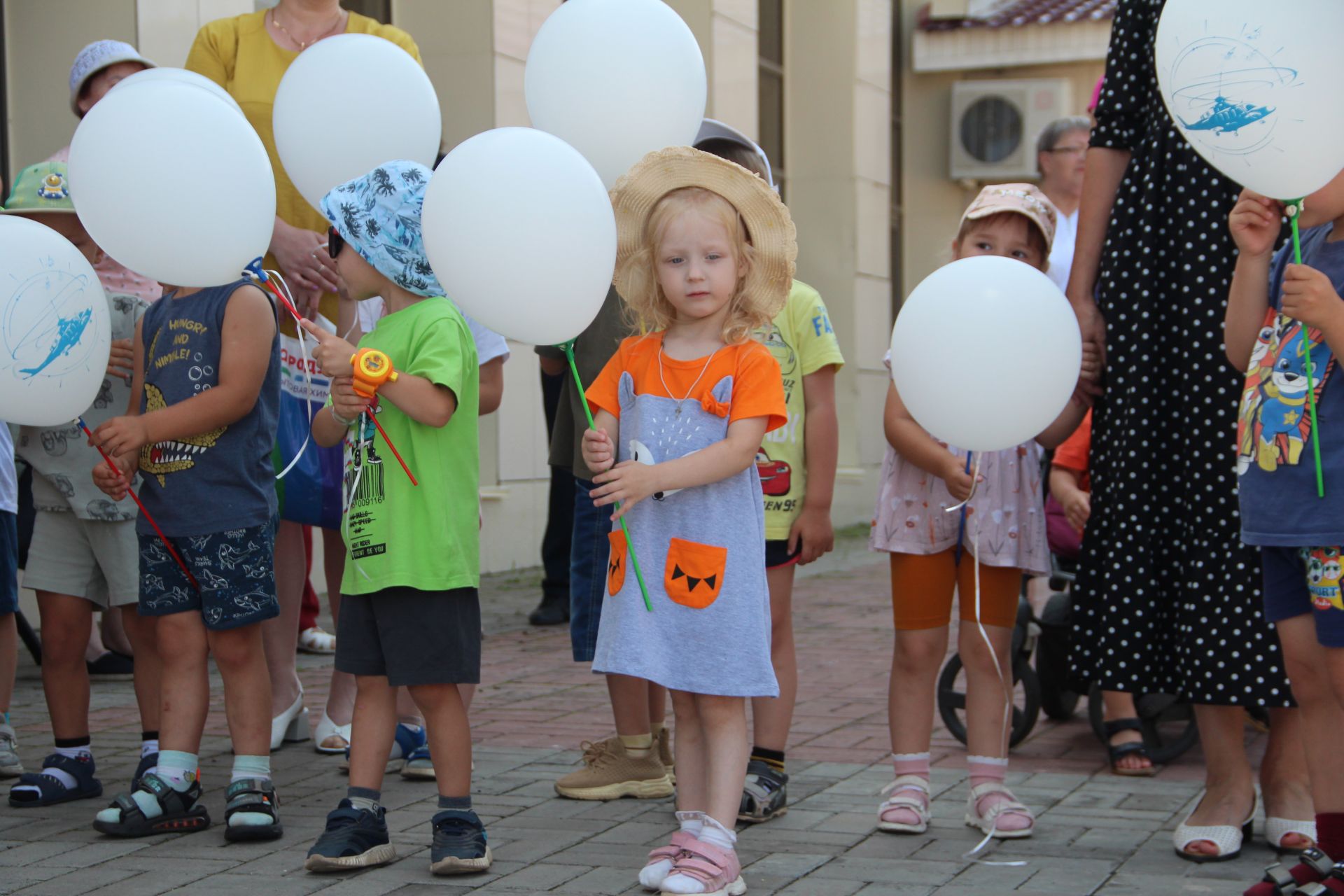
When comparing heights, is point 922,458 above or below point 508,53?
below

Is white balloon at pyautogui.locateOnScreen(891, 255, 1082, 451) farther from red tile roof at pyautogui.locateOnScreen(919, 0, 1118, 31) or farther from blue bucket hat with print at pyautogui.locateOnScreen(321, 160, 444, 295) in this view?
red tile roof at pyautogui.locateOnScreen(919, 0, 1118, 31)

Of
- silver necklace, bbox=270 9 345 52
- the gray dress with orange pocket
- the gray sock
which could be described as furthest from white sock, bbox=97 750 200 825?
silver necklace, bbox=270 9 345 52

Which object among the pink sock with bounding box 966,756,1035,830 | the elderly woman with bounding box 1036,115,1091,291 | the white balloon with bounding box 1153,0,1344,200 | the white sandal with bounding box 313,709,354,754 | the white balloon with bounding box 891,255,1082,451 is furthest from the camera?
the elderly woman with bounding box 1036,115,1091,291

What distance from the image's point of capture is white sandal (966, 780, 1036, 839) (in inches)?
147

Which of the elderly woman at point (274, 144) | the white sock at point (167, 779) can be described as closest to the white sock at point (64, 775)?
the white sock at point (167, 779)

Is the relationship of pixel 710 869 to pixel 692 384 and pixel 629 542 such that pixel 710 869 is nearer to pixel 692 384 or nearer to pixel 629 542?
pixel 629 542

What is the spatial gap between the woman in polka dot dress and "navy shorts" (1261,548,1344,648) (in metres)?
0.38

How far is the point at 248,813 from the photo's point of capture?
12.1ft

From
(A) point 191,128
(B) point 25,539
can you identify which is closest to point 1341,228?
(A) point 191,128

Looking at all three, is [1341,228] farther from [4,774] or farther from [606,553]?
[4,774]

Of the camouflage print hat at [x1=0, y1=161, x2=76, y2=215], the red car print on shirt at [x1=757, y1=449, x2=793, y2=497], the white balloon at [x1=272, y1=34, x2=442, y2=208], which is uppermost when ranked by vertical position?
the white balloon at [x1=272, y1=34, x2=442, y2=208]

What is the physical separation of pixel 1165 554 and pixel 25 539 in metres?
3.92

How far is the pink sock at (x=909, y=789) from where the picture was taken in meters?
3.78

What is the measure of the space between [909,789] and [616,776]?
32.3 inches
